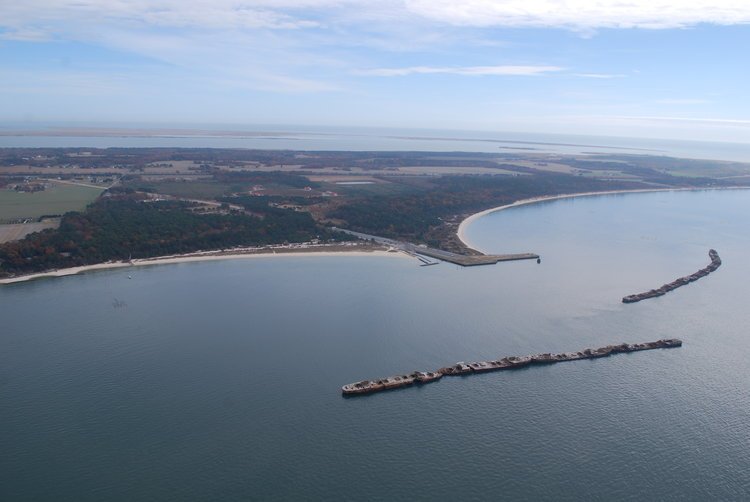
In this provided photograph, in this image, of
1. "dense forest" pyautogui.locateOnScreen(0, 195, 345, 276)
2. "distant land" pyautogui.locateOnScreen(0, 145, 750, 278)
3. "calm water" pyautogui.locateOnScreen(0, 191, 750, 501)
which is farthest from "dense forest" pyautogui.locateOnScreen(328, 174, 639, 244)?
"calm water" pyautogui.locateOnScreen(0, 191, 750, 501)

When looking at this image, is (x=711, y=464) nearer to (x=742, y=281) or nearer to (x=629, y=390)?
(x=629, y=390)

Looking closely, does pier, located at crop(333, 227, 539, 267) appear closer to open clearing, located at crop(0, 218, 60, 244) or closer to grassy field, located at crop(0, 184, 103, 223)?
open clearing, located at crop(0, 218, 60, 244)

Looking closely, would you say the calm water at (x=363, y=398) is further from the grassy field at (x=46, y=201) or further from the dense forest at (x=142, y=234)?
the grassy field at (x=46, y=201)

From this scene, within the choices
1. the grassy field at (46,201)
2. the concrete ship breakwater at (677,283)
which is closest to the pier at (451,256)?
the concrete ship breakwater at (677,283)

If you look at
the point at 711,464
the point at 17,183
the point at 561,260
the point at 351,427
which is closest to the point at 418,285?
the point at 561,260

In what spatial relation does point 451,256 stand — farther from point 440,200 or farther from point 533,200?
point 533,200

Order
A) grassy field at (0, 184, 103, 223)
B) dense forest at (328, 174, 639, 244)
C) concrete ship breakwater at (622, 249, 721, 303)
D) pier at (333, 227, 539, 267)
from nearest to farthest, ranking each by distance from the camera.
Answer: concrete ship breakwater at (622, 249, 721, 303) < pier at (333, 227, 539, 267) < grassy field at (0, 184, 103, 223) < dense forest at (328, 174, 639, 244)
